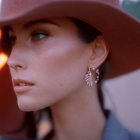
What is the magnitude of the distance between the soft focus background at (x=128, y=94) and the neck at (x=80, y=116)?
478mm

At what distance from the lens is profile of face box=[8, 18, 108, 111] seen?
3.11 ft

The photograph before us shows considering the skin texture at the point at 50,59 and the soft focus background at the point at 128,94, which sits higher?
the skin texture at the point at 50,59

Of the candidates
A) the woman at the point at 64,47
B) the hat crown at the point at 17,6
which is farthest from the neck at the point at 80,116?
the hat crown at the point at 17,6

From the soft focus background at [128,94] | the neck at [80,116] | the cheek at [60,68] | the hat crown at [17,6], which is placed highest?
the hat crown at [17,6]

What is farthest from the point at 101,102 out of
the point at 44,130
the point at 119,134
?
the point at 44,130

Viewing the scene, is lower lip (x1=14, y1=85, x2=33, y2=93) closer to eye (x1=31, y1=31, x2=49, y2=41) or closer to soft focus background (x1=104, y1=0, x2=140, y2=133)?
eye (x1=31, y1=31, x2=49, y2=41)

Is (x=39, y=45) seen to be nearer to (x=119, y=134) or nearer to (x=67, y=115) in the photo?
(x=67, y=115)

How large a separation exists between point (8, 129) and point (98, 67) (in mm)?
A: 526

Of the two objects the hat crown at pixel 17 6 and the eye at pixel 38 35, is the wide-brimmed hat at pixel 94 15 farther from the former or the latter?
the eye at pixel 38 35

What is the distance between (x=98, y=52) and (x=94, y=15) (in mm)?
201

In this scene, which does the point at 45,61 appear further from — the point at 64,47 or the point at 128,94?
the point at 128,94

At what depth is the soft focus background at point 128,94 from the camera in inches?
65.8

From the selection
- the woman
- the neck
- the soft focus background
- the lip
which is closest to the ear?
the woman

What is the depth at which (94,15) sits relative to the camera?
917mm
